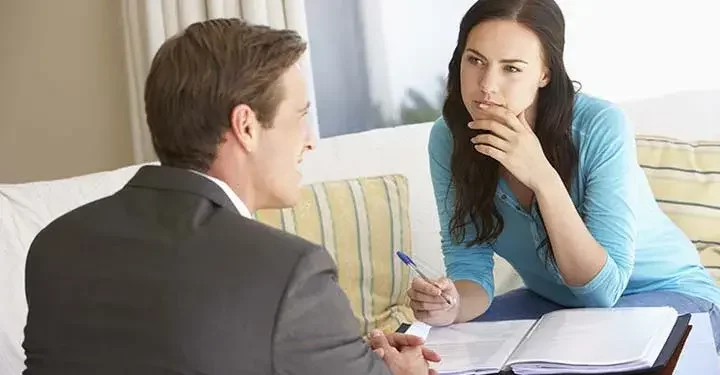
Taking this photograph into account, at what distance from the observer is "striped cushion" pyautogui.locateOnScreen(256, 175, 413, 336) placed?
2.17m

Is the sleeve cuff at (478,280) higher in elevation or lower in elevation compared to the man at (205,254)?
lower

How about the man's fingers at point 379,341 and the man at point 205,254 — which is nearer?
the man at point 205,254

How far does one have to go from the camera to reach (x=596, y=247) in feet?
5.54

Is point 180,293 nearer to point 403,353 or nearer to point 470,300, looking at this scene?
point 403,353

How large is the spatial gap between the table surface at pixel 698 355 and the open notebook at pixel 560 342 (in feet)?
0.16

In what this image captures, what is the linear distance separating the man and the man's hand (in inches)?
6.3

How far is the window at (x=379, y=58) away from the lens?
2801mm

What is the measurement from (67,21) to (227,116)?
5.80 ft

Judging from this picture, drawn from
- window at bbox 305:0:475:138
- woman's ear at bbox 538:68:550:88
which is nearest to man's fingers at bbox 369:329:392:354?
woman's ear at bbox 538:68:550:88

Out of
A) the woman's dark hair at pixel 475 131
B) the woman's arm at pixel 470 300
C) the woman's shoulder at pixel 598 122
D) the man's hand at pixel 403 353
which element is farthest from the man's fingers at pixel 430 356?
the woman's shoulder at pixel 598 122

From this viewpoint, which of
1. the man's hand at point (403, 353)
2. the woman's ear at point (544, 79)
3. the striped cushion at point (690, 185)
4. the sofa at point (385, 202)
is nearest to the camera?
the man's hand at point (403, 353)

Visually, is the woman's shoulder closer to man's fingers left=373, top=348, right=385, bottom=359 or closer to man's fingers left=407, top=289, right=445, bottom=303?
man's fingers left=407, top=289, right=445, bottom=303

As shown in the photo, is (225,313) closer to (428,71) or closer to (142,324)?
(142,324)

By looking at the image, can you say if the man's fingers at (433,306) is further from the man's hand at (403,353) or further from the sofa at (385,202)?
the sofa at (385,202)
